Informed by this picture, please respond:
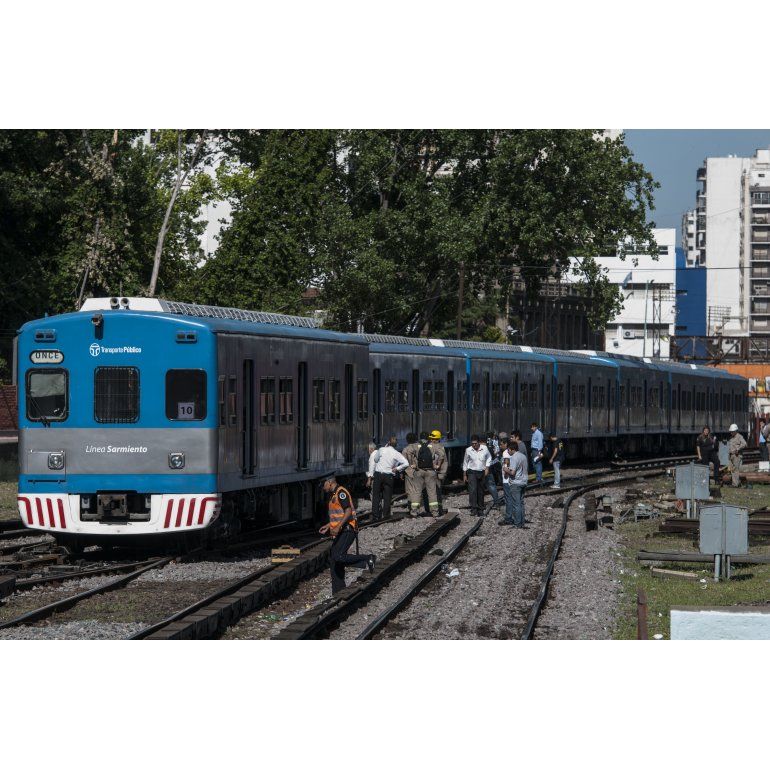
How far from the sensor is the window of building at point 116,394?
19859mm

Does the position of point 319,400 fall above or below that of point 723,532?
above

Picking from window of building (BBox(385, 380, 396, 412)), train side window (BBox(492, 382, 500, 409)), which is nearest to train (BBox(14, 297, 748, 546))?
window of building (BBox(385, 380, 396, 412))

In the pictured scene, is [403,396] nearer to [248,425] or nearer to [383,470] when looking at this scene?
[383,470]

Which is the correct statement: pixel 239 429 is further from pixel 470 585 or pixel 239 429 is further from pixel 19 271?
pixel 19 271

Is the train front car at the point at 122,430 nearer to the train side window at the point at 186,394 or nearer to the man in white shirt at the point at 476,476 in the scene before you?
the train side window at the point at 186,394

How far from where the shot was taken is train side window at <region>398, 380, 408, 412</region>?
32094mm

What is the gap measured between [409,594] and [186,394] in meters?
4.35

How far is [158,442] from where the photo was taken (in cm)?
1975

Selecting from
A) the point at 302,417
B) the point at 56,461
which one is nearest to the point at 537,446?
the point at 302,417

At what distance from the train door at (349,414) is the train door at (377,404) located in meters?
2.98

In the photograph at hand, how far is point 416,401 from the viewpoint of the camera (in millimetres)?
33344

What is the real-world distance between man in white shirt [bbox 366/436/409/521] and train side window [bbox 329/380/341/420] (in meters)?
1.40

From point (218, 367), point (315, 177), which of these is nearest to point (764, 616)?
point (218, 367)

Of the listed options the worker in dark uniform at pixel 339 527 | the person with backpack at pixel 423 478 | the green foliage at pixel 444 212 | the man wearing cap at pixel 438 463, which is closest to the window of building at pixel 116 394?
the worker in dark uniform at pixel 339 527
